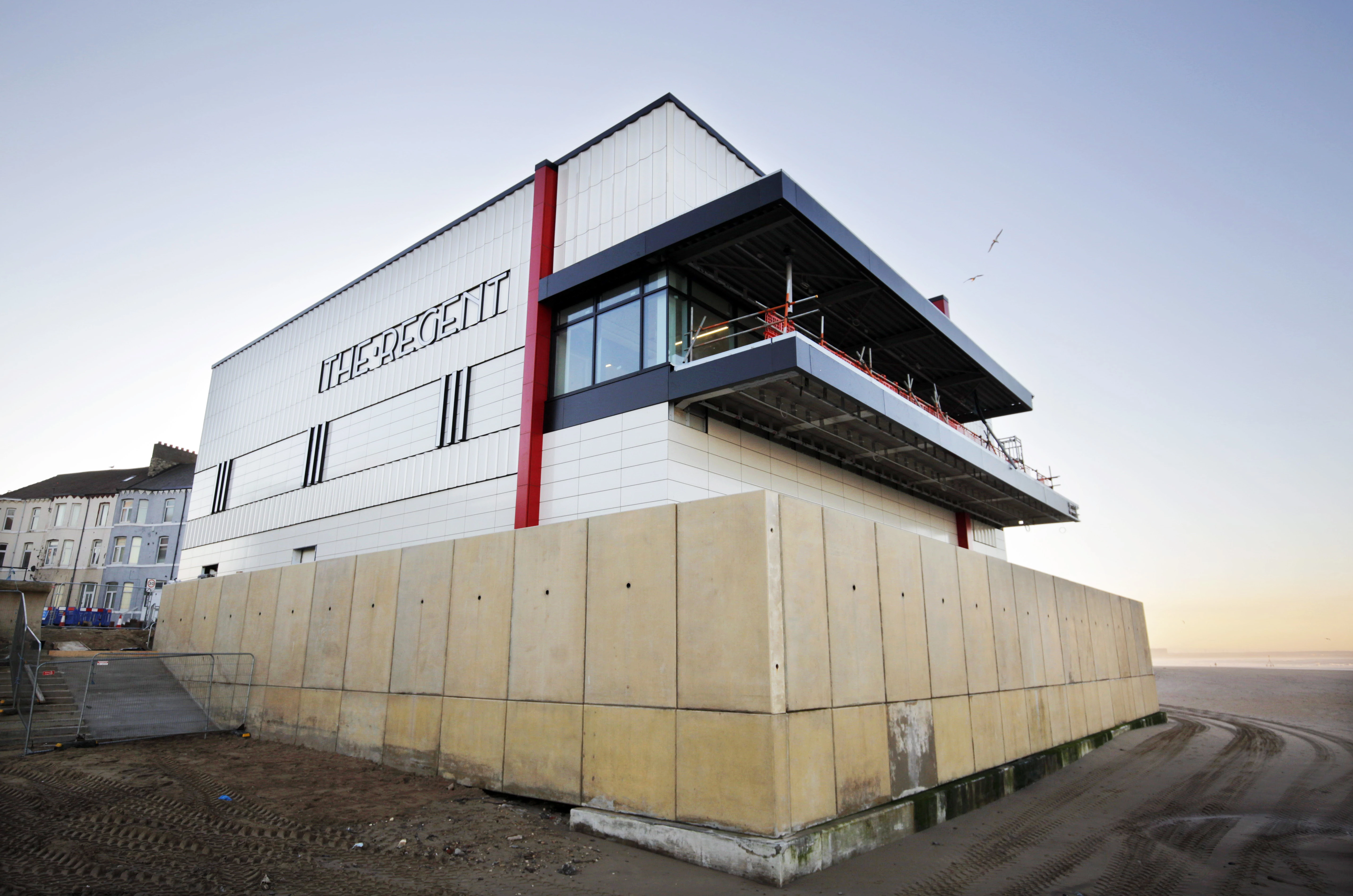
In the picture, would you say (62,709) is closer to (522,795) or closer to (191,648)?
(191,648)

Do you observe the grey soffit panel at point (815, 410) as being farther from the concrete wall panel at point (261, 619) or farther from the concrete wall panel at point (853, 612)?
the concrete wall panel at point (261, 619)

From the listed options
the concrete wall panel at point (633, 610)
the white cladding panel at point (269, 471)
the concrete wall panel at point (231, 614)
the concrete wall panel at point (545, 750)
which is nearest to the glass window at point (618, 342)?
the concrete wall panel at point (545, 750)

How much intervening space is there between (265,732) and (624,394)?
11031mm

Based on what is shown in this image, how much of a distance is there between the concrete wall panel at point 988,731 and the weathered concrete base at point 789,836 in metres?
0.50

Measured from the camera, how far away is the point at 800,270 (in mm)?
18375

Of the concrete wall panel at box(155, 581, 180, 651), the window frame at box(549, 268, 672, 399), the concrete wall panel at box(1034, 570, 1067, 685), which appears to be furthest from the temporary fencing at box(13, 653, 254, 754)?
the concrete wall panel at box(1034, 570, 1067, 685)

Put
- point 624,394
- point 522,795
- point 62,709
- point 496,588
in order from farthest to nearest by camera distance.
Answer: point 624,394 < point 62,709 < point 496,588 < point 522,795

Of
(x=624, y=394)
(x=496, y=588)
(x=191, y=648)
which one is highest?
(x=624, y=394)

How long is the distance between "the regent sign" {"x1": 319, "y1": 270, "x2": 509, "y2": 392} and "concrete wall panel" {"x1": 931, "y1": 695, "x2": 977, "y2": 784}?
15.4 metres

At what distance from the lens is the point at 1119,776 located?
13695mm

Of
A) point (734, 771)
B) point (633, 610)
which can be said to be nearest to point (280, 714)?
point (633, 610)

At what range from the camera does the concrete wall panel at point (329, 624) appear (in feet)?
47.4

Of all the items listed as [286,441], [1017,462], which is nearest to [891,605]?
[1017,462]

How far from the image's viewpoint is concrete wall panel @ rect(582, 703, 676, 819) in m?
8.35
